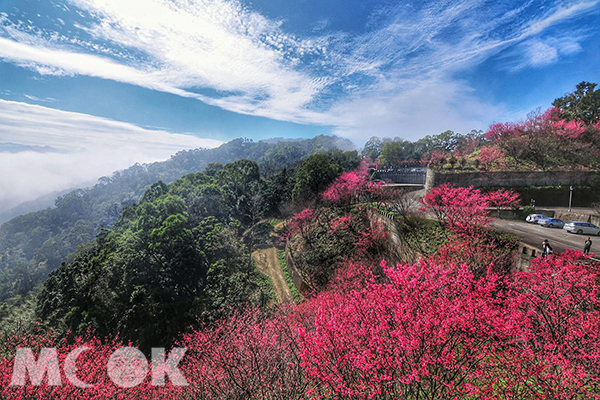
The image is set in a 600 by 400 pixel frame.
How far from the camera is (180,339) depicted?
587 inches

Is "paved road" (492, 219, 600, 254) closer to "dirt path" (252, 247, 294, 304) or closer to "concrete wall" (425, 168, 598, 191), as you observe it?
"concrete wall" (425, 168, 598, 191)

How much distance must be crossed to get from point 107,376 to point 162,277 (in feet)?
25.2

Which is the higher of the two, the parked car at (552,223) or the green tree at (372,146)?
the green tree at (372,146)

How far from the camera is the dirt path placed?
19.4m

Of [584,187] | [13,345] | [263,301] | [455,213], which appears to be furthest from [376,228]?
[13,345]

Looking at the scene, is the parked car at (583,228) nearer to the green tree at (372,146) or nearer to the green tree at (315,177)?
the green tree at (315,177)

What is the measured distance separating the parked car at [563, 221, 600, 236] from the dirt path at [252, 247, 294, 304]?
18.1 m

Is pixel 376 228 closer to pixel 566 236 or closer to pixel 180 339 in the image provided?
pixel 566 236

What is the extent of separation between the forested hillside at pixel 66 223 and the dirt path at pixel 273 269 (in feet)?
57.3

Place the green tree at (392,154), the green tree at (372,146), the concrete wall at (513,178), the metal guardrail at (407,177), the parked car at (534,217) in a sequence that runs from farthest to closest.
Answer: the green tree at (372,146) → the green tree at (392,154) → the metal guardrail at (407,177) → the concrete wall at (513,178) → the parked car at (534,217)

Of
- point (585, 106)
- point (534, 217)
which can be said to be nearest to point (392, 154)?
point (585, 106)

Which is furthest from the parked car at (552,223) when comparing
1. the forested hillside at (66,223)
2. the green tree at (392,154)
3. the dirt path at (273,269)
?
the forested hillside at (66,223)

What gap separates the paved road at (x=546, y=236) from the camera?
1200 cm

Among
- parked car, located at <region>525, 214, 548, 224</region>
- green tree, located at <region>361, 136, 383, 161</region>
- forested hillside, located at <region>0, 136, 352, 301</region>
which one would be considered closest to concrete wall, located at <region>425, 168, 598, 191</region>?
parked car, located at <region>525, 214, 548, 224</region>
